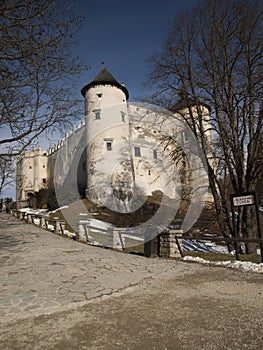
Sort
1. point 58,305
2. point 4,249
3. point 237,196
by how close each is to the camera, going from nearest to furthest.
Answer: point 58,305
point 237,196
point 4,249

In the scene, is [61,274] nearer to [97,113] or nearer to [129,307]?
[129,307]

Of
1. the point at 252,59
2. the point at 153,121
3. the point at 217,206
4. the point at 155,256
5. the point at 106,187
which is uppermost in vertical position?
the point at 252,59

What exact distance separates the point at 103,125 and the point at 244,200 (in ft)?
74.2

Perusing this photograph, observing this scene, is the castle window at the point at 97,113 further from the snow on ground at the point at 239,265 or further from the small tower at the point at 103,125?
the snow on ground at the point at 239,265

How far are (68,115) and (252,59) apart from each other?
793 centimetres

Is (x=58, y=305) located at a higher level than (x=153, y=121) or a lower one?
lower

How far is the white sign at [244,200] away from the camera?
7.27 meters

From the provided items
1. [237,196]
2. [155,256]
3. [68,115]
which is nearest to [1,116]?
[68,115]

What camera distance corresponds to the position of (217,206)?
11.1m

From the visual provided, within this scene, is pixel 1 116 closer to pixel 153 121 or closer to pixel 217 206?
pixel 153 121

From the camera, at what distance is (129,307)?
382 centimetres

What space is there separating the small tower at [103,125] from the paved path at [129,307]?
21.0m

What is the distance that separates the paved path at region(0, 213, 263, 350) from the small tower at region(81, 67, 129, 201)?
826 inches

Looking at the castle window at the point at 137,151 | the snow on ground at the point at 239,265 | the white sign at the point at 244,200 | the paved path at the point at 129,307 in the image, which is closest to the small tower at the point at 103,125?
the castle window at the point at 137,151
